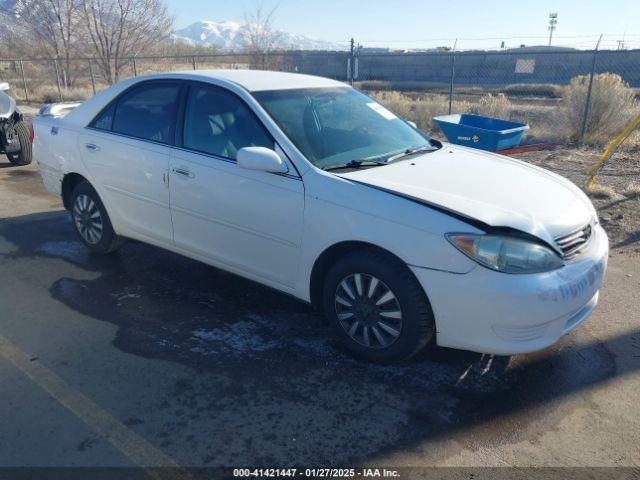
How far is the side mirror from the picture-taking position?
348 cm

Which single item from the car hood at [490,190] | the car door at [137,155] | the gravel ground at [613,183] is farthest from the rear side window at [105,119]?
the gravel ground at [613,183]

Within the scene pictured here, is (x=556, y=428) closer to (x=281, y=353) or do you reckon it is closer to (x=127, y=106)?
(x=281, y=353)

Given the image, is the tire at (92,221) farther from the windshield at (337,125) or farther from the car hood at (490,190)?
the car hood at (490,190)

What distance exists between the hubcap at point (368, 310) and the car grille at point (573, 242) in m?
1.00

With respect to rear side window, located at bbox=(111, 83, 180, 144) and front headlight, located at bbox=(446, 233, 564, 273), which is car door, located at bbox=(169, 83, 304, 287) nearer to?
rear side window, located at bbox=(111, 83, 180, 144)

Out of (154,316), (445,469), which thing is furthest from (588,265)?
(154,316)

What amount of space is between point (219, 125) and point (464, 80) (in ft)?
128

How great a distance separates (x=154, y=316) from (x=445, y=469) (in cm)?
242

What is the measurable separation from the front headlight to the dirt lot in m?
0.78

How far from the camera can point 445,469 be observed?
2578mm

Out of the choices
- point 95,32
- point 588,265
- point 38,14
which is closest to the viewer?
point 588,265

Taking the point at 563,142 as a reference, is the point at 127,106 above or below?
above

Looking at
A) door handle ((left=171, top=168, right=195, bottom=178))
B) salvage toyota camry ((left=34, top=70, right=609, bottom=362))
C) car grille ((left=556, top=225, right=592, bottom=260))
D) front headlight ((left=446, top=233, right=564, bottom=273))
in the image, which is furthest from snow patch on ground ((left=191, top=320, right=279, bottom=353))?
car grille ((left=556, top=225, right=592, bottom=260))

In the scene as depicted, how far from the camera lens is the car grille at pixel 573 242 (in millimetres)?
3121
